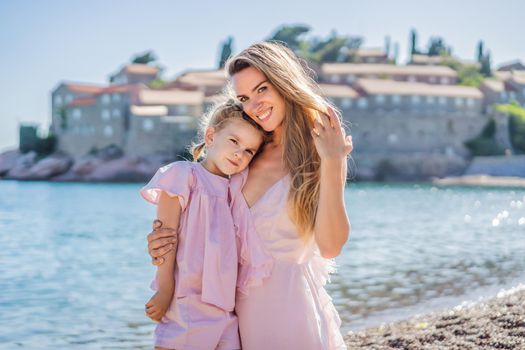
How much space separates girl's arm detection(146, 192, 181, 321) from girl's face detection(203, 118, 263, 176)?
21cm

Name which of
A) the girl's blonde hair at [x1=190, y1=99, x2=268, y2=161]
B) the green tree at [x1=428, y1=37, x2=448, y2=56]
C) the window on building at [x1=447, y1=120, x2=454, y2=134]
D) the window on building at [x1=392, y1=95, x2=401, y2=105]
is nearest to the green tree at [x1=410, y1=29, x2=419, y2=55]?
the green tree at [x1=428, y1=37, x2=448, y2=56]

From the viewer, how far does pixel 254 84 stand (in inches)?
98.3

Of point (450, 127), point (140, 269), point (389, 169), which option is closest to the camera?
point (140, 269)

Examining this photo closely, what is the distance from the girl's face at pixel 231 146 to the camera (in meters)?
2.43

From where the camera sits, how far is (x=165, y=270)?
2305 mm

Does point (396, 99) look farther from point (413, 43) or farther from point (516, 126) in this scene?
point (413, 43)

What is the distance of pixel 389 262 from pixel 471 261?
144cm

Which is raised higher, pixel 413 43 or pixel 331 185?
pixel 331 185

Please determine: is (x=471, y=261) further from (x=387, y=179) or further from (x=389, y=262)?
(x=387, y=179)

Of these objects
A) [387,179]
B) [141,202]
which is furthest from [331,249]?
[387,179]

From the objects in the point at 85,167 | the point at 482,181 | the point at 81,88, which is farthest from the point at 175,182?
the point at 81,88

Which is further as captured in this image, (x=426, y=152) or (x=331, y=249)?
(x=426, y=152)

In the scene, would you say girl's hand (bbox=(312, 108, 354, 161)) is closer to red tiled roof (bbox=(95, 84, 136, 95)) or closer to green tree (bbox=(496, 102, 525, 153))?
red tiled roof (bbox=(95, 84, 136, 95))

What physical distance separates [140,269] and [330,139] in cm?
1074
